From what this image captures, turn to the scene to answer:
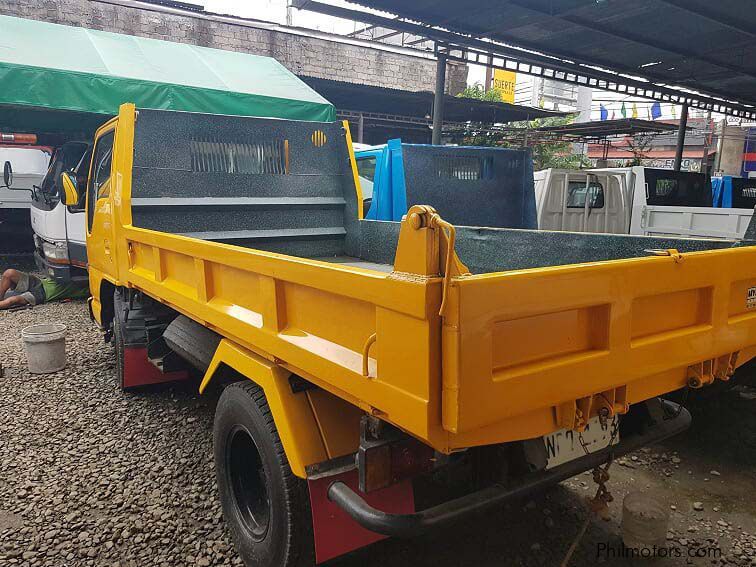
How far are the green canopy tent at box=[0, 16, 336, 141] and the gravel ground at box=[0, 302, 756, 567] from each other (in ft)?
11.6

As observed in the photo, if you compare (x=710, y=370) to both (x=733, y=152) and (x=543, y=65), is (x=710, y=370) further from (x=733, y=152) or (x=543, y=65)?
(x=733, y=152)

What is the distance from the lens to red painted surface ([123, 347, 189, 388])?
401 centimetres

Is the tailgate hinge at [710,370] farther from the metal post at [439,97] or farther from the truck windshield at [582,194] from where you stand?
the metal post at [439,97]

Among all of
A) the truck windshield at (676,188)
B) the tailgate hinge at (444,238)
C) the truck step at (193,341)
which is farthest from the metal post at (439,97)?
the tailgate hinge at (444,238)

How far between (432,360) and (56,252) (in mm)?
7062

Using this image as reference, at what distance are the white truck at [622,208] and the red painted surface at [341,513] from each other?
6.02 meters

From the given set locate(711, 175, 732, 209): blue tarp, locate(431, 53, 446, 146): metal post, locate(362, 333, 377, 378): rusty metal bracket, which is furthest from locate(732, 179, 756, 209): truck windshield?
locate(362, 333, 377, 378): rusty metal bracket

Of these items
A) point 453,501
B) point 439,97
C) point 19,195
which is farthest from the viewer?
point 19,195

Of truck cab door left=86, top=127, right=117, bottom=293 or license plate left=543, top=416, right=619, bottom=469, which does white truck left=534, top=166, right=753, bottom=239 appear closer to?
truck cab door left=86, top=127, right=117, bottom=293

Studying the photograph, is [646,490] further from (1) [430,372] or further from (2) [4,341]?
(2) [4,341]

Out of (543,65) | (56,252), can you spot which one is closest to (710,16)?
(543,65)

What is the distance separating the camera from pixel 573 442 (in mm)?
1805

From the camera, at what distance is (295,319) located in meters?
1.88

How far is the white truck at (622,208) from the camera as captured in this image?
734cm
